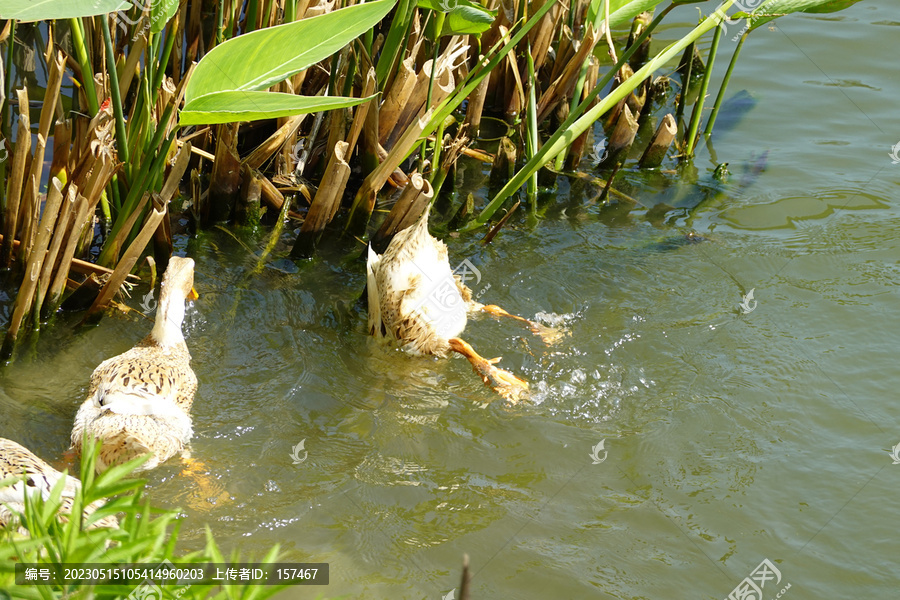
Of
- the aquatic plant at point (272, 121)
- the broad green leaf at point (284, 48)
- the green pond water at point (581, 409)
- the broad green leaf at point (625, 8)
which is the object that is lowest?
the green pond water at point (581, 409)

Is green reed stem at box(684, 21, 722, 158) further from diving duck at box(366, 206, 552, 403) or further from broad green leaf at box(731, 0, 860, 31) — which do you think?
diving duck at box(366, 206, 552, 403)

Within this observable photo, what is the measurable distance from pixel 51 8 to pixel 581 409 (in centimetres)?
295

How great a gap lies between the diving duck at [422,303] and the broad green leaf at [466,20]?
103cm

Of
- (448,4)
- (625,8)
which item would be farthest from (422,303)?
(625,8)

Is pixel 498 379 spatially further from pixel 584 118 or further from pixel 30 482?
pixel 30 482

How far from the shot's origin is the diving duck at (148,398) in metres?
3.18

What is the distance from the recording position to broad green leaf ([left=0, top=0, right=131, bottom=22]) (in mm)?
2270

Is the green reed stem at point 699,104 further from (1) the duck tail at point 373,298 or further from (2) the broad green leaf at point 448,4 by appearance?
(1) the duck tail at point 373,298

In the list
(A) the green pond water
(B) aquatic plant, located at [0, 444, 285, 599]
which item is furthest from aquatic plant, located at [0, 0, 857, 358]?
(B) aquatic plant, located at [0, 444, 285, 599]

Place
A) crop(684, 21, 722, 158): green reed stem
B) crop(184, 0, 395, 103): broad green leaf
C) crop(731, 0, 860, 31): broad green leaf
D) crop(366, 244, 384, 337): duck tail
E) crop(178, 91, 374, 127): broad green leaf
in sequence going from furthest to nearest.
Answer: crop(684, 21, 722, 158): green reed stem, crop(366, 244, 384, 337): duck tail, crop(731, 0, 860, 31): broad green leaf, crop(184, 0, 395, 103): broad green leaf, crop(178, 91, 374, 127): broad green leaf

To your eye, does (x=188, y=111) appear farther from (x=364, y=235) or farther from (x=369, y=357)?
(x=364, y=235)

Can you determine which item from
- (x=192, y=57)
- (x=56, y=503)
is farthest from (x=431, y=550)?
(x=192, y=57)

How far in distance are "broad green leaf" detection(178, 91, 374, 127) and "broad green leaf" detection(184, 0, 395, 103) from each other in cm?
6

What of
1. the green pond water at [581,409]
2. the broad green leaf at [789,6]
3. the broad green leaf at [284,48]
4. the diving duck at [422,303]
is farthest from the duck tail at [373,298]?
the broad green leaf at [789,6]
